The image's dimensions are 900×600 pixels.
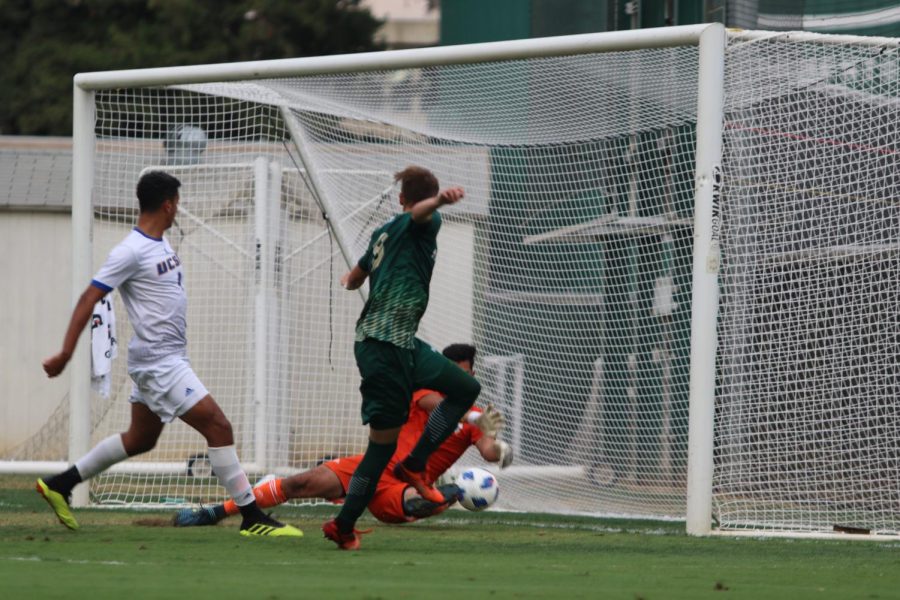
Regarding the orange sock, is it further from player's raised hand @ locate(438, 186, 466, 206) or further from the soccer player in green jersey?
player's raised hand @ locate(438, 186, 466, 206)

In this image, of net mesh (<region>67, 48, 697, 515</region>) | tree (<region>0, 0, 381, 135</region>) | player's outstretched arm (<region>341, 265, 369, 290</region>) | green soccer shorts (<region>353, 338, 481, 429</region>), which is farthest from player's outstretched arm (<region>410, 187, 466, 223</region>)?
tree (<region>0, 0, 381, 135</region>)

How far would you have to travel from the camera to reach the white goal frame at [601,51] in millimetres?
8758

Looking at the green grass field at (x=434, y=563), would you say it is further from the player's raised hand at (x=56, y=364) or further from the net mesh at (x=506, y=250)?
the net mesh at (x=506, y=250)

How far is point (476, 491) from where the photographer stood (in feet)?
29.1

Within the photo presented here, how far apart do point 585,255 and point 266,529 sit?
4.03 metres

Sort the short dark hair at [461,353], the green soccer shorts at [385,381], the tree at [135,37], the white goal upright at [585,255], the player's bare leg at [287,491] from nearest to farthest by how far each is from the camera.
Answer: the green soccer shorts at [385,381] → the player's bare leg at [287,491] → the short dark hair at [461,353] → the white goal upright at [585,255] → the tree at [135,37]

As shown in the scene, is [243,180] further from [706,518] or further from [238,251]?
[706,518]

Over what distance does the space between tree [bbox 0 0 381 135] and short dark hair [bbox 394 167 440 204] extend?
21.1 meters

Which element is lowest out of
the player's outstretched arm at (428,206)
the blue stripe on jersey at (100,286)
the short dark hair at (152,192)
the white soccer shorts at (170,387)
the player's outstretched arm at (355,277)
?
the white soccer shorts at (170,387)

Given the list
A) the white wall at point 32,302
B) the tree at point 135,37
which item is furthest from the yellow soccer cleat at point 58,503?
the tree at point 135,37

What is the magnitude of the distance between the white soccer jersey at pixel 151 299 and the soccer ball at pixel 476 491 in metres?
1.90

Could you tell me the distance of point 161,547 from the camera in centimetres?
736

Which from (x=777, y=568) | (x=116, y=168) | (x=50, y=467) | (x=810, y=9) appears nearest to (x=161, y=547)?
(x=777, y=568)

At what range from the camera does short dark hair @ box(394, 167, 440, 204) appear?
24.0ft
